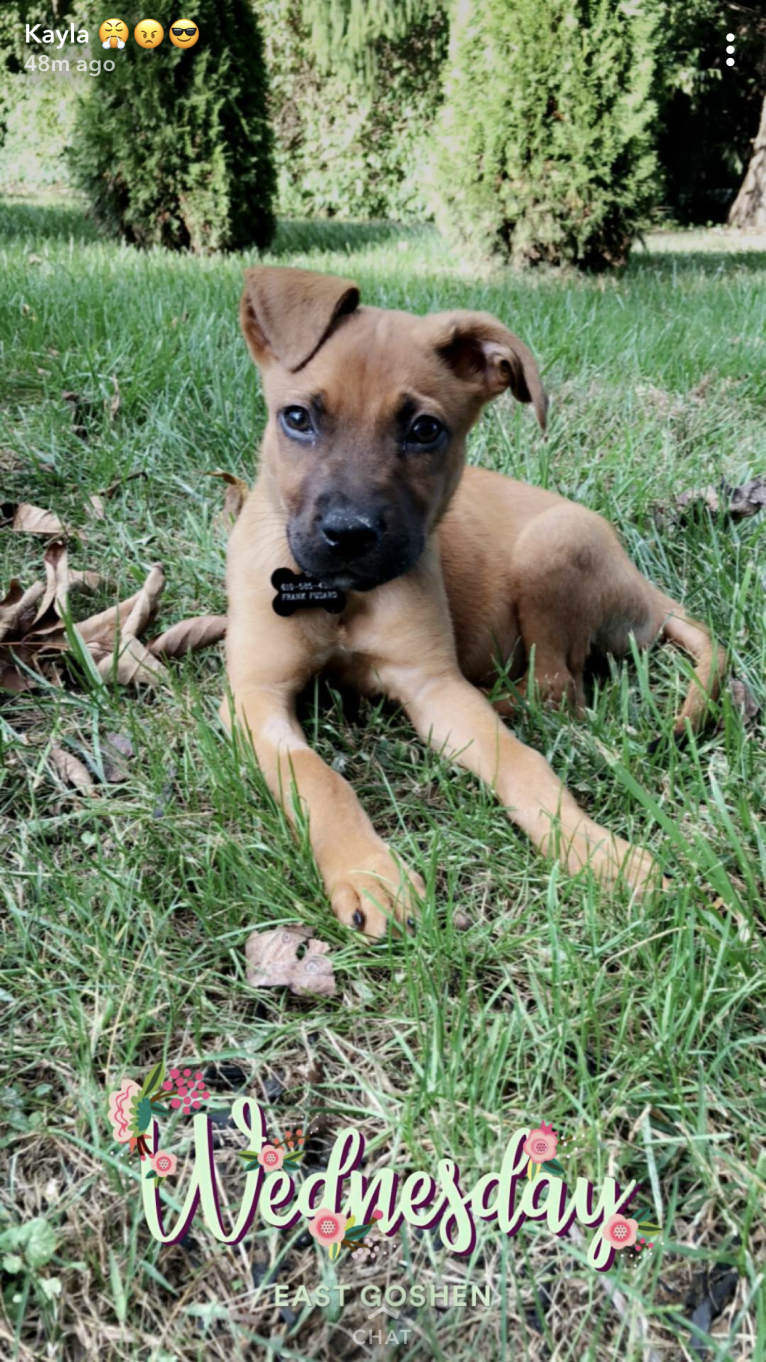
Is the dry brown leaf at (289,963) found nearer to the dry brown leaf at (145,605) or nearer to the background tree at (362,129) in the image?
the dry brown leaf at (145,605)

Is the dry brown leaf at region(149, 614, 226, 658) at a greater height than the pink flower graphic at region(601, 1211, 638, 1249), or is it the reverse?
the pink flower graphic at region(601, 1211, 638, 1249)

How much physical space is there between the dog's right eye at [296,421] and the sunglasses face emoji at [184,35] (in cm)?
776

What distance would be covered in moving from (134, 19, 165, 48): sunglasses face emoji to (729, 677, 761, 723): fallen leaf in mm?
8435

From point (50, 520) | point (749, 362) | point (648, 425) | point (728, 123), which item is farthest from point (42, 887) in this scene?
point (728, 123)

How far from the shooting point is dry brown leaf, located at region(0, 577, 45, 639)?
10.0 feet

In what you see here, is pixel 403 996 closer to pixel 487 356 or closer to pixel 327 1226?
pixel 327 1226

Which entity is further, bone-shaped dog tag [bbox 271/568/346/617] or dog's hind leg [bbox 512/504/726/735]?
dog's hind leg [bbox 512/504/726/735]

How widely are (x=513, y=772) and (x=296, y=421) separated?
3.38 feet

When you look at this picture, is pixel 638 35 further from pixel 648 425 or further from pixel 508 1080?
pixel 508 1080

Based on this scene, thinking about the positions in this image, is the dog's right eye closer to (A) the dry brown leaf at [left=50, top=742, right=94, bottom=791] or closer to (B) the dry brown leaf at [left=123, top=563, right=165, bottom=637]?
(B) the dry brown leaf at [left=123, top=563, right=165, bottom=637]

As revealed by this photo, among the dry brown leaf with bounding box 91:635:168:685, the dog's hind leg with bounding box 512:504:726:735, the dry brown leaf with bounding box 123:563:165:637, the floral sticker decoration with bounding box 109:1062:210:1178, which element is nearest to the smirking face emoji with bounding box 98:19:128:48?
the dry brown leaf with bounding box 123:563:165:637

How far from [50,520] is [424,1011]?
101 inches

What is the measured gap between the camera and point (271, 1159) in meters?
1.63

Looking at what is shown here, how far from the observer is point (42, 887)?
219cm
